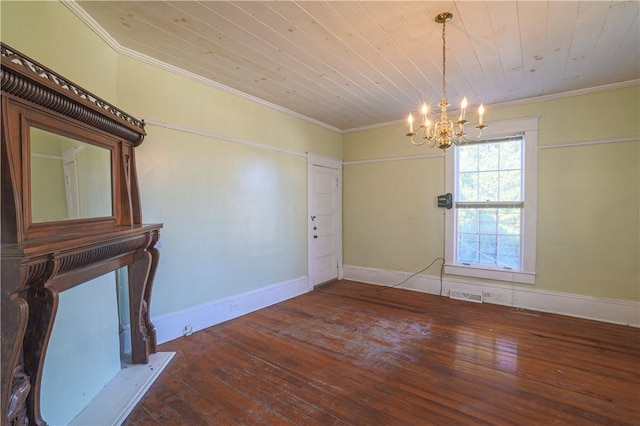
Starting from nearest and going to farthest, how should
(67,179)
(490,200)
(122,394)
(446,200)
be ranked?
1. (67,179)
2. (122,394)
3. (490,200)
4. (446,200)

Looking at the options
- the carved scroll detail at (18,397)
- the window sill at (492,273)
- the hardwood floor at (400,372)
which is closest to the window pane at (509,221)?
the window sill at (492,273)

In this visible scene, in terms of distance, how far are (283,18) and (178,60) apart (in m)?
1.24

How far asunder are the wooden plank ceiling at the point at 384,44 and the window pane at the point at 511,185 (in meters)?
0.98

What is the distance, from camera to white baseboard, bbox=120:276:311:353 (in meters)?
2.86

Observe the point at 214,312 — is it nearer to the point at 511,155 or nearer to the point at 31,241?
the point at 31,241

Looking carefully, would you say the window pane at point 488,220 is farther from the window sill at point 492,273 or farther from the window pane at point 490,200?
the window sill at point 492,273

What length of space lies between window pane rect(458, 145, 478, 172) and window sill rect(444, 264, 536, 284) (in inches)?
54.9

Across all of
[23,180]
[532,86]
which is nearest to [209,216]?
[23,180]

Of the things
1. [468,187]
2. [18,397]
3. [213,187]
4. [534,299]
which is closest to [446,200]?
[468,187]

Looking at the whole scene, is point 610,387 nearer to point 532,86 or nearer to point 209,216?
point 532,86

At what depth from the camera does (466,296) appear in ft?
13.7

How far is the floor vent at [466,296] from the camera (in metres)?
4.08

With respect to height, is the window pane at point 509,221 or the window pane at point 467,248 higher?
the window pane at point 509,221

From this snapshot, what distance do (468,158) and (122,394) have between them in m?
4.58
